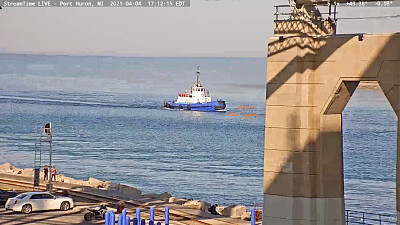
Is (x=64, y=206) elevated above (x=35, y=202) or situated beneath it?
situated beneath

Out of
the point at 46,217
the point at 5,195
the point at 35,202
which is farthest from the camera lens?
the point at 5,195

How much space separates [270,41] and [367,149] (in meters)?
100

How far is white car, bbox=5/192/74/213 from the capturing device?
43987 mm

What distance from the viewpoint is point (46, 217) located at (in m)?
43.0

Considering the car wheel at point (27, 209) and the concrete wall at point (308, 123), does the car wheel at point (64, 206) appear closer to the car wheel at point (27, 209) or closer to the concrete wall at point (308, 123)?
the car wheel at point (27, 209)

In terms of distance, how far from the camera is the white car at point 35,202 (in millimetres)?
43987

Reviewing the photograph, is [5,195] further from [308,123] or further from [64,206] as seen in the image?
[308,123]

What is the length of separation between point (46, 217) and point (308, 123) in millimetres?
20140

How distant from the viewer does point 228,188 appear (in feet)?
294

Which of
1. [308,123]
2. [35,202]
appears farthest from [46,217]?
[308,123]

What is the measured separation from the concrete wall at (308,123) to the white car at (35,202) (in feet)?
66.2

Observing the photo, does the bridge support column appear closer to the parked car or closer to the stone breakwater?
the stone breakwater

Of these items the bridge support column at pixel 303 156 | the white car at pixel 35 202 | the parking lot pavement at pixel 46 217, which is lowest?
the parking lot pavement at pixel 46 217

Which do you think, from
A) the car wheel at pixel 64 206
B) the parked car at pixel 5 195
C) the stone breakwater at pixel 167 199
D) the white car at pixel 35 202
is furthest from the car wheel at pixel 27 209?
the stone breakwater at pixel 167 199
